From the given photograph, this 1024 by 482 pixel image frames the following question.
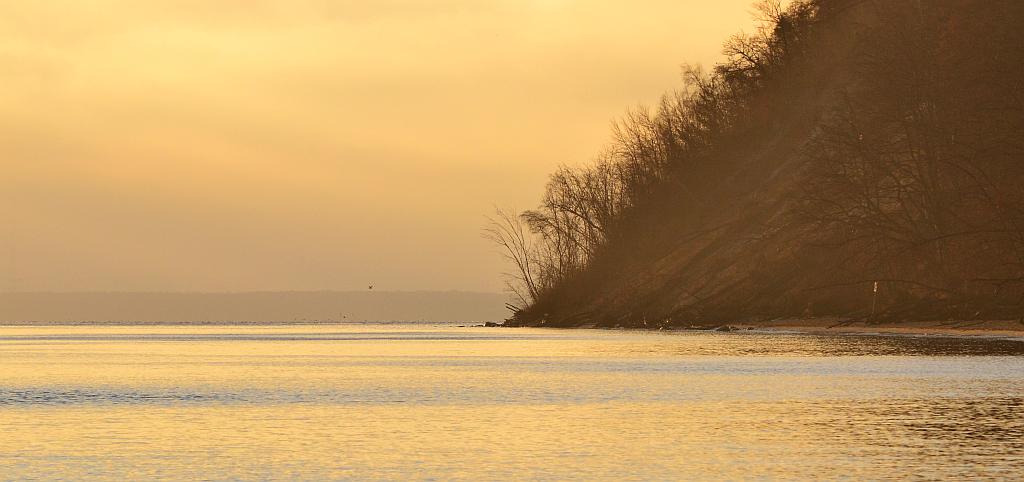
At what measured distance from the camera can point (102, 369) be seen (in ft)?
189

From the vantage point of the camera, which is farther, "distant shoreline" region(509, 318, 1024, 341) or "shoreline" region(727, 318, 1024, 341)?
"distant shoreline" region(509, 318, 1024, 341)

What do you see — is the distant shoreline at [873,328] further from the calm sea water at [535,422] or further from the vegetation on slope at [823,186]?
the calm sea water at [535,422]

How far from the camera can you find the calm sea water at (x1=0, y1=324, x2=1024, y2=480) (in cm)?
2044

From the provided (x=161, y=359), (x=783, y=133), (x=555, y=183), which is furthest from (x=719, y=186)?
(x=161, y=359)

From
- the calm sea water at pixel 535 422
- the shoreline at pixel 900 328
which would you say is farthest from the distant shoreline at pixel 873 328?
the calm sea water at pixel 535 422

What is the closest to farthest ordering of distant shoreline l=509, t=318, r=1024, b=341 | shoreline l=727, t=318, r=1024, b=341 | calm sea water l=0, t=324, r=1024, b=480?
calm sea water l=0, t=324, r=1024, b=480
shoreline l=727, t=318, r=1024, b=341
distant shoreline l=509, t=318, r=1024, b=341

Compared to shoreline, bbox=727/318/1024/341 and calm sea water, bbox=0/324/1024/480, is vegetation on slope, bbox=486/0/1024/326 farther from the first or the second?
calm sea water, bbox=0/324/1024/480

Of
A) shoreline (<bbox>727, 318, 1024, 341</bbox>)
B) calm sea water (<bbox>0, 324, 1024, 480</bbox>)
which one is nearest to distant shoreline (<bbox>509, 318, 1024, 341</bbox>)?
shoreline (<bbox>727, 318, 1024, 341</bbox>)

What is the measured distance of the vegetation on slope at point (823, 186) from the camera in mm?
92125

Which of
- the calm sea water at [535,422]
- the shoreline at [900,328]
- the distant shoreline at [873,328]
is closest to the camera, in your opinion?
the calm sea water at [535,422]

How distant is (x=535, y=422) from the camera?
28.3 meters

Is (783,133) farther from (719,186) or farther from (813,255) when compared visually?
(813,255)

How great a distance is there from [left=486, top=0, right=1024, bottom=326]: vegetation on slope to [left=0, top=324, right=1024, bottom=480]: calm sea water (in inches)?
1657

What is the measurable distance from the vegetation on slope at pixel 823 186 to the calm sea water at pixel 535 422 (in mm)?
42085
